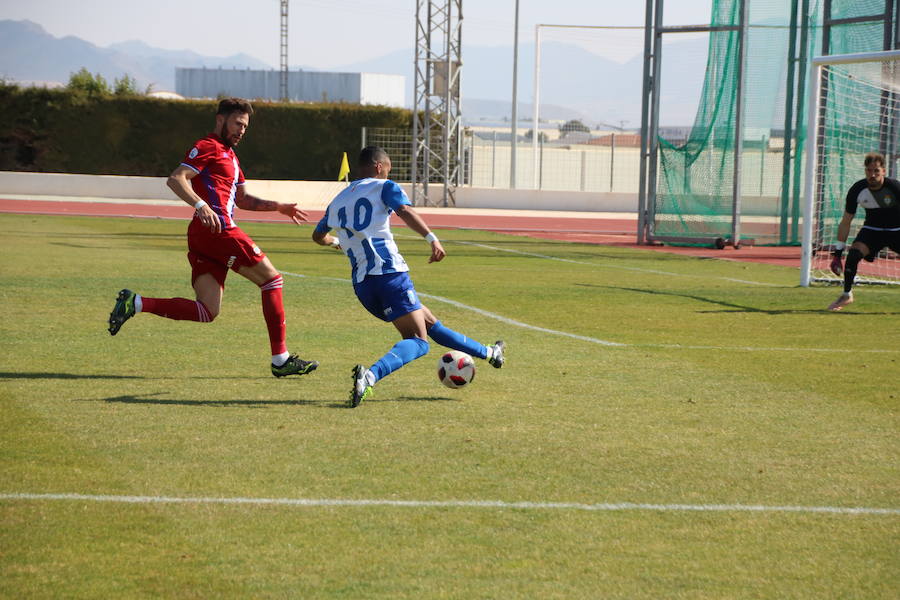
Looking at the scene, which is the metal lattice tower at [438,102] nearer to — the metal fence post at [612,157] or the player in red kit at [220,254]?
the metal fence post at [612,157]

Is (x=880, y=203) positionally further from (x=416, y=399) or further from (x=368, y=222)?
(x=368, y=222)

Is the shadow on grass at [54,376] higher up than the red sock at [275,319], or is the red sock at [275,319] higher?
the red sock at [275,319]

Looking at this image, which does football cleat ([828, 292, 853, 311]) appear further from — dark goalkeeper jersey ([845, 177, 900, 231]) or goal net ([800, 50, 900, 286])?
goal net ([800, 50, 900, 286])

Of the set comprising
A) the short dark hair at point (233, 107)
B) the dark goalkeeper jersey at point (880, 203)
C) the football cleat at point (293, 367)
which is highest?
the short dark hair at point (233, 107)

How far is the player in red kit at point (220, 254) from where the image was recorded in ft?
25.7

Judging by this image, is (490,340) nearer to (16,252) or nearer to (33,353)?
(33,353)

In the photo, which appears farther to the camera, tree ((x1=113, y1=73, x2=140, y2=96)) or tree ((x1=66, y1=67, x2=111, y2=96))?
tree ((x1=113, y1=73, x2=140, y2=96))

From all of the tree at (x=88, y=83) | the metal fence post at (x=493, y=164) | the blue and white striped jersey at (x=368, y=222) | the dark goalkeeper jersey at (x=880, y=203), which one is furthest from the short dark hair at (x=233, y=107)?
the tree at (x=88, y=83)

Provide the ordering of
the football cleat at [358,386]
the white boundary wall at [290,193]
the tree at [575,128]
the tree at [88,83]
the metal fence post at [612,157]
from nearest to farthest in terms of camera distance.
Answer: the football cleat at [358,386]
the white boundary wall at [290,193]
the metal fence post at [612,157]
the tree at [88,83]
the tree at [575,128]

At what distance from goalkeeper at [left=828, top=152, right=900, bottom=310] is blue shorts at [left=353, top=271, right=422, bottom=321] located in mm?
7064

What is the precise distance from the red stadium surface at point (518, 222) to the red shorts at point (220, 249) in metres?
14.7

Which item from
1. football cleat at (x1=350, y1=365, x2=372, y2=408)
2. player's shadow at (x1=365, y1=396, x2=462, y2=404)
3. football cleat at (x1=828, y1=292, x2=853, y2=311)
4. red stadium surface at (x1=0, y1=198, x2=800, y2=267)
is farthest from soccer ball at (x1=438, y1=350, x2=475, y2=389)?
red stadium surface at (x1=0, y1=198, x2=800, y2=267)

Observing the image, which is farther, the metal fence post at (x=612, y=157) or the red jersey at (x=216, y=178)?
the metal fence post at (x=612, y=157)

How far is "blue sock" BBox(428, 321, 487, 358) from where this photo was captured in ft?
24.7
